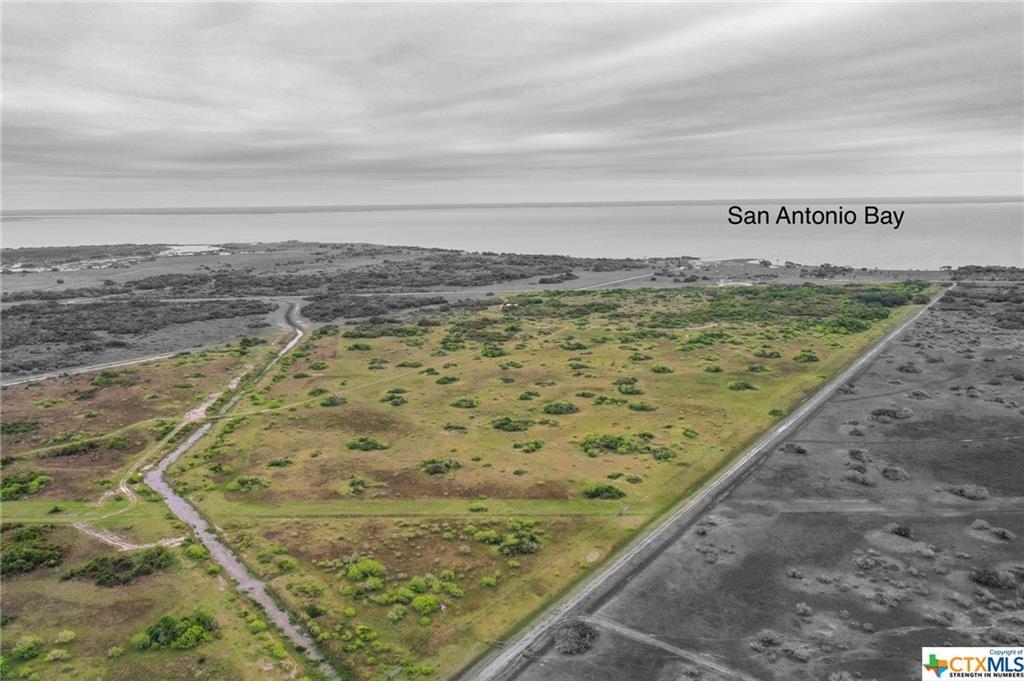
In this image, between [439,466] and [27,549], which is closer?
[27,549]

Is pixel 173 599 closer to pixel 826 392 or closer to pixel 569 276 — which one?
pixel 826 392

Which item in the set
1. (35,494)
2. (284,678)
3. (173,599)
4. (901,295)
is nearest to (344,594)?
(284,678)

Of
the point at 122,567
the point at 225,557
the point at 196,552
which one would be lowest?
the point at 225,557

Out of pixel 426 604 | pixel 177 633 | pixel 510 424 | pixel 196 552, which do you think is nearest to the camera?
pixel 177 633

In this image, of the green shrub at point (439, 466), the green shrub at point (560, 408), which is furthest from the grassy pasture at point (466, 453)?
the green shrub at point (560, 408)

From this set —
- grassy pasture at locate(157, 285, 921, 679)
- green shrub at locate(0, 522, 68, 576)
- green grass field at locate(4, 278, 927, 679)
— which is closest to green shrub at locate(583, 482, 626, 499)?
green grass field at locate(4, 278, 927, 679)

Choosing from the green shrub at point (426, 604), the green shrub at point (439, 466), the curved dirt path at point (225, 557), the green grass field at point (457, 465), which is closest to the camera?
the curved dirt path at point (225, 557)

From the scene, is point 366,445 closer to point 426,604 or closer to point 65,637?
point 426,604

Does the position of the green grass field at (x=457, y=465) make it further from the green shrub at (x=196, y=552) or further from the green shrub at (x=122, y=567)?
the green shrub at (x=122, y=567)

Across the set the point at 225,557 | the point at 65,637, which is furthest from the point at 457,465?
the point at 65,637

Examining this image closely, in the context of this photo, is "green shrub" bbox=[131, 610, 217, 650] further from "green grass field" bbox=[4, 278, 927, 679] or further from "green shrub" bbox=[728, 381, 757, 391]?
"green shrub" bbox=[728, 381, 757, 391]
